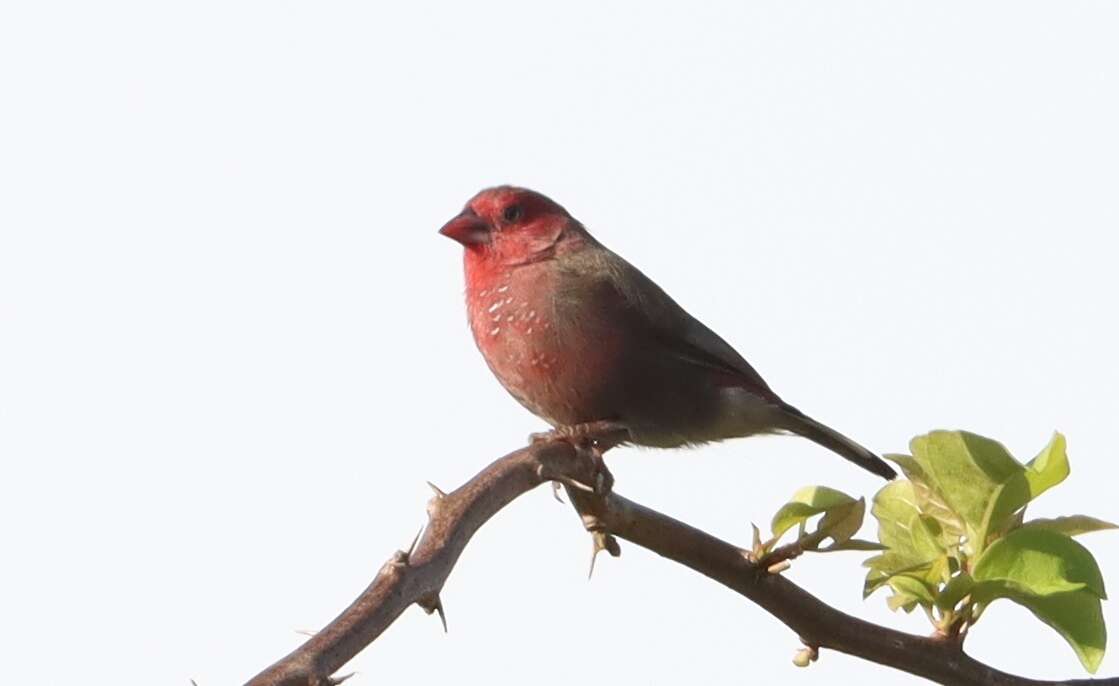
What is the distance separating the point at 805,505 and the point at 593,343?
1875mm

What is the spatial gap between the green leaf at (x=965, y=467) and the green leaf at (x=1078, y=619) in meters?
0.23

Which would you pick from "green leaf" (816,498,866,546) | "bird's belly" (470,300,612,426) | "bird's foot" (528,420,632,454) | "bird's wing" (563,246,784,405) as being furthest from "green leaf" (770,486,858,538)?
"bird's wing" (563,246,784,405)

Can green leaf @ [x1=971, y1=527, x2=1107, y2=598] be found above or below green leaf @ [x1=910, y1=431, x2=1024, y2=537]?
below

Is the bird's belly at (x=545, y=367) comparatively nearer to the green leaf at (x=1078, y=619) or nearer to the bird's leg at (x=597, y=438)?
the bird's leg at (x=597, y=438)

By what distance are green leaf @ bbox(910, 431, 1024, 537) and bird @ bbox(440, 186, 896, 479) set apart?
1.50 m

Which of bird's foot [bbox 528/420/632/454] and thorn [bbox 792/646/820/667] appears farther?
bird's foot [bbox 528/420/632/454]

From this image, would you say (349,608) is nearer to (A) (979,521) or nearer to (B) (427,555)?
(B) (427,555)

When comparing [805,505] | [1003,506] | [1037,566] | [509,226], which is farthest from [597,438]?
[509,226]

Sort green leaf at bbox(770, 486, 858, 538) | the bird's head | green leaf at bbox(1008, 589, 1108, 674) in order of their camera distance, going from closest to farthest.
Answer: green leaf at bbox(1008, 589, 1108, 674) < green leaf at bbox(770, 486, 858, 538) < the bird's head

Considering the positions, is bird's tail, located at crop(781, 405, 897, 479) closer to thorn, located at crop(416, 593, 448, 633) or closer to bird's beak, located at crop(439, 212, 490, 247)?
bird's beak, located at crop(439, 212, 490, 247)

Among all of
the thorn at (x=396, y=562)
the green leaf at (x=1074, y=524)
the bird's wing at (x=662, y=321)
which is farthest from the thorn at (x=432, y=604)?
the bird's wing at (x=662, y=321)

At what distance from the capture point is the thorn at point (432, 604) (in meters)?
2.66

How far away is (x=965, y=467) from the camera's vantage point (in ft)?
12.0

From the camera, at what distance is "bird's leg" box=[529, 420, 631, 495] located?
3758 millimetres
